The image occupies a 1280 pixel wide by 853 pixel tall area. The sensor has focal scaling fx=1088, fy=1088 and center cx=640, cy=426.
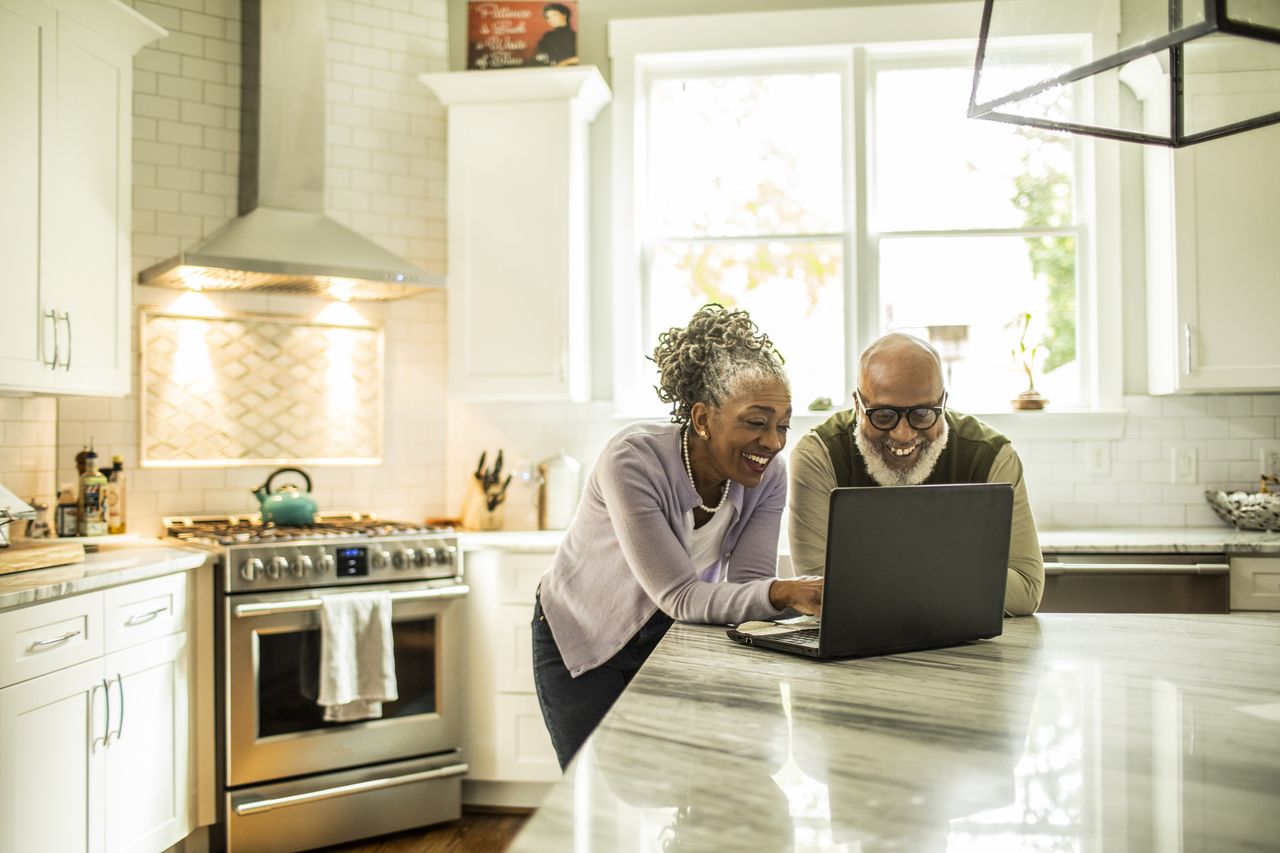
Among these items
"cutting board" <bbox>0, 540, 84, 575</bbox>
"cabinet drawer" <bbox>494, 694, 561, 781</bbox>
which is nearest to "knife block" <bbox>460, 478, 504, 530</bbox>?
"cabinet drawer" <bbox>494, 694, 561, 781</bbox>

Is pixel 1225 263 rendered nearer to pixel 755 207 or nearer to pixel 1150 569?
pixel 1150 569

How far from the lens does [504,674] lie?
3.65 meters

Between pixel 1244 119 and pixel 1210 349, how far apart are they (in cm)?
259

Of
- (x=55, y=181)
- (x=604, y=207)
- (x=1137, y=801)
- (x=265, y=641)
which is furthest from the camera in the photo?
(x=604, y=207)

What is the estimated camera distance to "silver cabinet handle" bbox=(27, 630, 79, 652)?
2.54m

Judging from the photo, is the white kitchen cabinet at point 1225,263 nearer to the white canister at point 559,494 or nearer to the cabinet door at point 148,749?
the white canister at point 559,494

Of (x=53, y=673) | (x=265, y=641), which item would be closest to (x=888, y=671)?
(x=53, y=673)

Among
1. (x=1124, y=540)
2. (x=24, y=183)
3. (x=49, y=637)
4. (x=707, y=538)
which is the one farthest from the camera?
(x=1124, y=540)

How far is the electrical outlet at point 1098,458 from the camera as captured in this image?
4039 mm

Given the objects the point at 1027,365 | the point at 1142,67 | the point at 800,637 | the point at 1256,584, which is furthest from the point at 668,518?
the point at 1027,365

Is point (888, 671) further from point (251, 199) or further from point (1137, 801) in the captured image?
point (251, 199)

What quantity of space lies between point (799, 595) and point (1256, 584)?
2394mm

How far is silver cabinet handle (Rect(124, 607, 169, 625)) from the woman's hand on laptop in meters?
2.02

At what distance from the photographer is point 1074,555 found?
3.42 m
